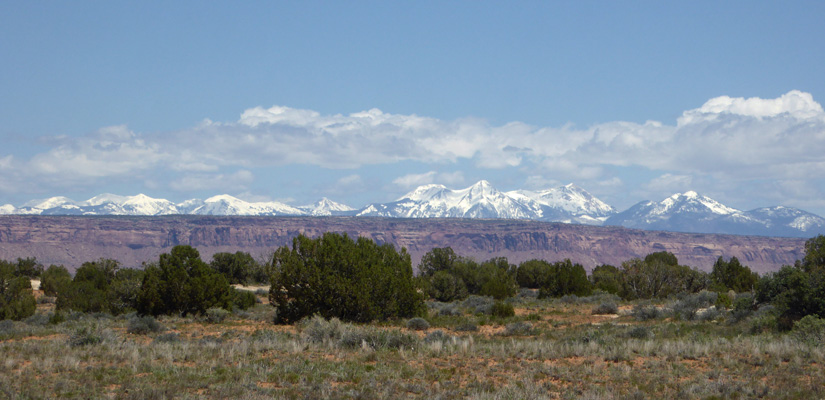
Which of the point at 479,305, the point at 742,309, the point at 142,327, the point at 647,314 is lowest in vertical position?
the point at 479,305

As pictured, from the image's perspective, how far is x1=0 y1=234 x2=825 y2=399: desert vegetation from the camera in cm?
1538

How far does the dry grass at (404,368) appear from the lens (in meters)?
14.9

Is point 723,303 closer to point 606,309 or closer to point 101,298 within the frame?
point 606,309

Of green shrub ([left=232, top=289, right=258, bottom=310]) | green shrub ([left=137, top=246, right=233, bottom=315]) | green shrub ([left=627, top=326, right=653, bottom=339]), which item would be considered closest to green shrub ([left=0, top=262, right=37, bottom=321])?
green shrub ([left=137, top=246, right=233, bottom=315])

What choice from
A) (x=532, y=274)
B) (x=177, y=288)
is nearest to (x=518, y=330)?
(x=177, y=288)

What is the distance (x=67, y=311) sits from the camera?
124ft

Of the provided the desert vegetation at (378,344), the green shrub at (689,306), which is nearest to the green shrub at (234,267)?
the desert vegetation at (378,344)

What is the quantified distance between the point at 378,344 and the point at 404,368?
3.84 meters

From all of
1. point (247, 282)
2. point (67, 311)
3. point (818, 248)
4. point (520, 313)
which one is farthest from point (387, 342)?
point (247, 282)

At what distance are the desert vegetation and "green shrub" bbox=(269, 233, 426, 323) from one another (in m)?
0.08

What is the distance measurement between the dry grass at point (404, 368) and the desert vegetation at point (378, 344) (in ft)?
0.19

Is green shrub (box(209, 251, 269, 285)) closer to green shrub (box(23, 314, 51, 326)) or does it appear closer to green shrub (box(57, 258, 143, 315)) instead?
green shrub (box(57, 258, 143, 315))

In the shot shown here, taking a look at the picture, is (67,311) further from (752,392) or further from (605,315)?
(752,392)

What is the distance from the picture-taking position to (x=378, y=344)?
2111 centimetres
